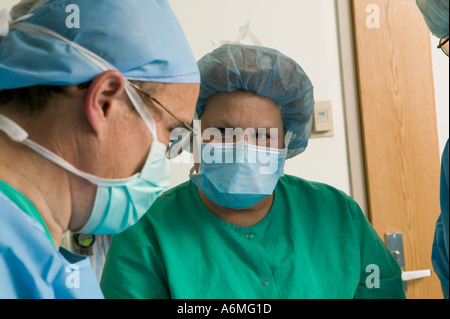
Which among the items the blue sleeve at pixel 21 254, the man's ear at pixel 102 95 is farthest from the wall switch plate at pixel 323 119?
the blue sleeve at pixel 21 254

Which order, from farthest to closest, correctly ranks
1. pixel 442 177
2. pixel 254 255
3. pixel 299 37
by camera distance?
pixel 299 37 < pixel 254 255 < pixel 442 177

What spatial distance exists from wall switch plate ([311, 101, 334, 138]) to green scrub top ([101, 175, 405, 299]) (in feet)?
1.70

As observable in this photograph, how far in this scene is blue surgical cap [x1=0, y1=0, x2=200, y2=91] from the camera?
2.40 ft

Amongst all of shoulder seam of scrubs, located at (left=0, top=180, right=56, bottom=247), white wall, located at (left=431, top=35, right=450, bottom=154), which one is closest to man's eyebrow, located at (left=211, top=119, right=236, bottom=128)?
shoulder seam of scrubs, located at (left=0, top=180, right=56, bottom=247)

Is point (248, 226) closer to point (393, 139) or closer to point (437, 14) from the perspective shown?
point (437, 14)

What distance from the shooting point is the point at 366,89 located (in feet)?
6.06

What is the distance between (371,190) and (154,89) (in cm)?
127

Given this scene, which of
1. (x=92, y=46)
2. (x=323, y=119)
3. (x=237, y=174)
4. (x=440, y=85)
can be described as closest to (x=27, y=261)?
(x=92, y=46)

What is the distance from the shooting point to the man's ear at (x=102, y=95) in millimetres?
737

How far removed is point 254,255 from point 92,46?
707mm

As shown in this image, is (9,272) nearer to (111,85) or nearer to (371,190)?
(111,85)

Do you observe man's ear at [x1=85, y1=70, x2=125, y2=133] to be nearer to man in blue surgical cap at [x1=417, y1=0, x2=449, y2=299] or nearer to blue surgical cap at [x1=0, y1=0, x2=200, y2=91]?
blue surgical cap at [x1=0, y1=0, x2=200, y2=91]

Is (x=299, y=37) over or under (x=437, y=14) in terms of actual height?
over

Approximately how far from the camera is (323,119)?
1.84 metres
